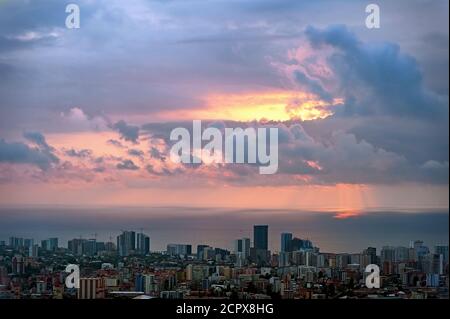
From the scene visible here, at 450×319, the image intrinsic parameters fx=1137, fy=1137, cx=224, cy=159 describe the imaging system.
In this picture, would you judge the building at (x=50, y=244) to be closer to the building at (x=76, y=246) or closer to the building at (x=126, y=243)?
the building at (x=76, y=246)

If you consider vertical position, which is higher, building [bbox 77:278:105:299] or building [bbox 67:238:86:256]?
building [bbox 67:238:86:256]

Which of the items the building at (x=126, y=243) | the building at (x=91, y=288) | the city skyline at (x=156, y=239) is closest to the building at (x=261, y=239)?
the city skyline at (x=156, y=239)

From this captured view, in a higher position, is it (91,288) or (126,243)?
(126,243)

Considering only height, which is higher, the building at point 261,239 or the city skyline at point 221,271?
the building at point 261,239

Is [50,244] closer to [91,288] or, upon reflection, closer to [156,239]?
[91,288]

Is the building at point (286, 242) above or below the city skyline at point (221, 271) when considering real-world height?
above

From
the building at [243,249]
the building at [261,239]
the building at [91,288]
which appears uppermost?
the building at [261,239]

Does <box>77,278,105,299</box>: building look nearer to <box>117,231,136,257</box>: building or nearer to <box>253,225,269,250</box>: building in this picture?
<box>117,231,136,257</box>: building

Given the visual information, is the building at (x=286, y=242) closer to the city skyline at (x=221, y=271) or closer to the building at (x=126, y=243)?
the city skyline at (x=221, y=271)

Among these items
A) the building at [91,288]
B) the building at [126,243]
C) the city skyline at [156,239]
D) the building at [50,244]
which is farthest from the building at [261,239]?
the building at [50,244]

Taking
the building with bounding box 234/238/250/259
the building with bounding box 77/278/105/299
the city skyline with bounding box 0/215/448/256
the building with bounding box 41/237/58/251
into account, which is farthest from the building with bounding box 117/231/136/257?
the building with bounding box 234/238/250/259

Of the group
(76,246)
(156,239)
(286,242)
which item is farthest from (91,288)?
(286,242)
